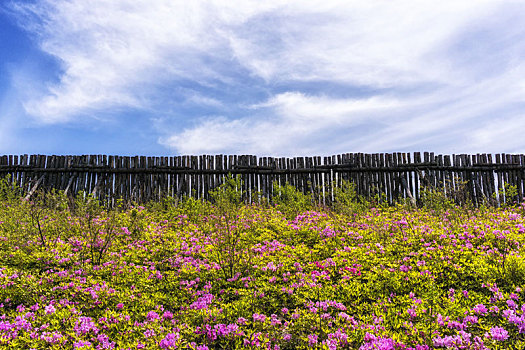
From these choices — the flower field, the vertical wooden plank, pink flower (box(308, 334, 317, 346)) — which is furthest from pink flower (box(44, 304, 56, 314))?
the vertical wooden plank

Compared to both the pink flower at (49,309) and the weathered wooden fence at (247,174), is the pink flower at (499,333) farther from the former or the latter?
the weathered wooden fence at (247,174)

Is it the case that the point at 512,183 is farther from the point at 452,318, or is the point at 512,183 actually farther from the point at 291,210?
the point at 452,318

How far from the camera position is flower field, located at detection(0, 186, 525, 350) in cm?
328

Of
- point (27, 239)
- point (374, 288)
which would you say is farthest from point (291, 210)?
point (27, 239)

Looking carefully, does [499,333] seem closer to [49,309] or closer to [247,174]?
[49,309]

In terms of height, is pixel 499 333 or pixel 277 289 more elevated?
pixel 277 289

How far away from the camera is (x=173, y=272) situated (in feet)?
15.9

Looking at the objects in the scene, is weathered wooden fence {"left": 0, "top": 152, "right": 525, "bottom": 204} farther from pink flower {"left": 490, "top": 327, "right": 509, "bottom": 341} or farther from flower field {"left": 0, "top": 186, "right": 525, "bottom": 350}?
pink flower {"left": 490, "top": 327, "right": 509, "bottom": 341}

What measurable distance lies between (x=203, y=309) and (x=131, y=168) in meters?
10.5

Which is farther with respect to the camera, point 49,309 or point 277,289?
point 277,289

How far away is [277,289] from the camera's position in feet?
13.7

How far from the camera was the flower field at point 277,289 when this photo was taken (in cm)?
328

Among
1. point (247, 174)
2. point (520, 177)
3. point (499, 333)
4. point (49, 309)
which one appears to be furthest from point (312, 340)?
point (520, 177)

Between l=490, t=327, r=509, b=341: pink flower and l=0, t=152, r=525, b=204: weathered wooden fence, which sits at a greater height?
l=0, t=152, r=525, b=204: weathered wooden fence
